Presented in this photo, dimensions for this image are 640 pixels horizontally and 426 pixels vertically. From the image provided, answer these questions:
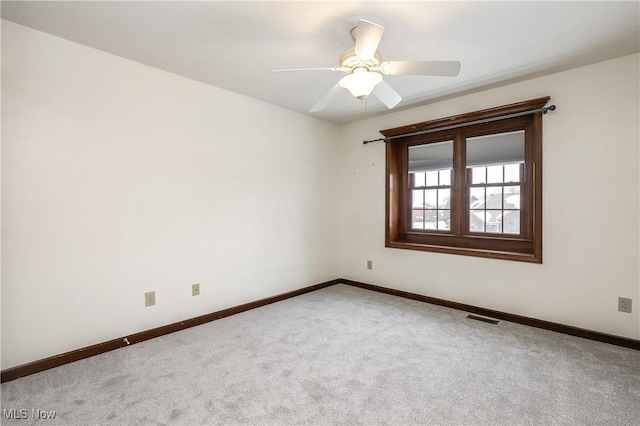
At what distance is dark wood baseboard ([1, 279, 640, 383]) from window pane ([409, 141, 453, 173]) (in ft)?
5.28

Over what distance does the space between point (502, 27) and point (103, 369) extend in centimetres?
369

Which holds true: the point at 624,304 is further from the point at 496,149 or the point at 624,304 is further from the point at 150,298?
the point at 150,298

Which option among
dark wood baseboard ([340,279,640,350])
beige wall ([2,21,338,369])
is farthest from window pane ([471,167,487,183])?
beige wall ([2,21,338,369])

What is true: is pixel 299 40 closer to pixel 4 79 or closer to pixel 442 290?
pixel 4 79

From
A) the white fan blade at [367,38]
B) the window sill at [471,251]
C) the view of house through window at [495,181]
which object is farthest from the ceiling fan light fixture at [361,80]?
the window sill at [471,251]

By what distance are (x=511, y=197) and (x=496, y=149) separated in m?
0.55

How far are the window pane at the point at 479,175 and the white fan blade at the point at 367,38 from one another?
2.27m

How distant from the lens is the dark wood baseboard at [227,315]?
2.19 metres

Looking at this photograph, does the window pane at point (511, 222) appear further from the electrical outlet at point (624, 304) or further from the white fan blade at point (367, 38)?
Result: the white fan blade at point (367, 38)

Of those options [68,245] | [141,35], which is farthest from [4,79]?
[68,245]

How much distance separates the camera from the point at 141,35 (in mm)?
2262

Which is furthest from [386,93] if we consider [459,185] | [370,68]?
[459,185]

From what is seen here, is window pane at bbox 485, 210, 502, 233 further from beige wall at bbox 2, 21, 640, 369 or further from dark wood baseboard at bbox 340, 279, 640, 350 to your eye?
dark wood baseboard at bbox 340, 279, 640, 350

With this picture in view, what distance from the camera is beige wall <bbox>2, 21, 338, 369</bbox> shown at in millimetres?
2162
